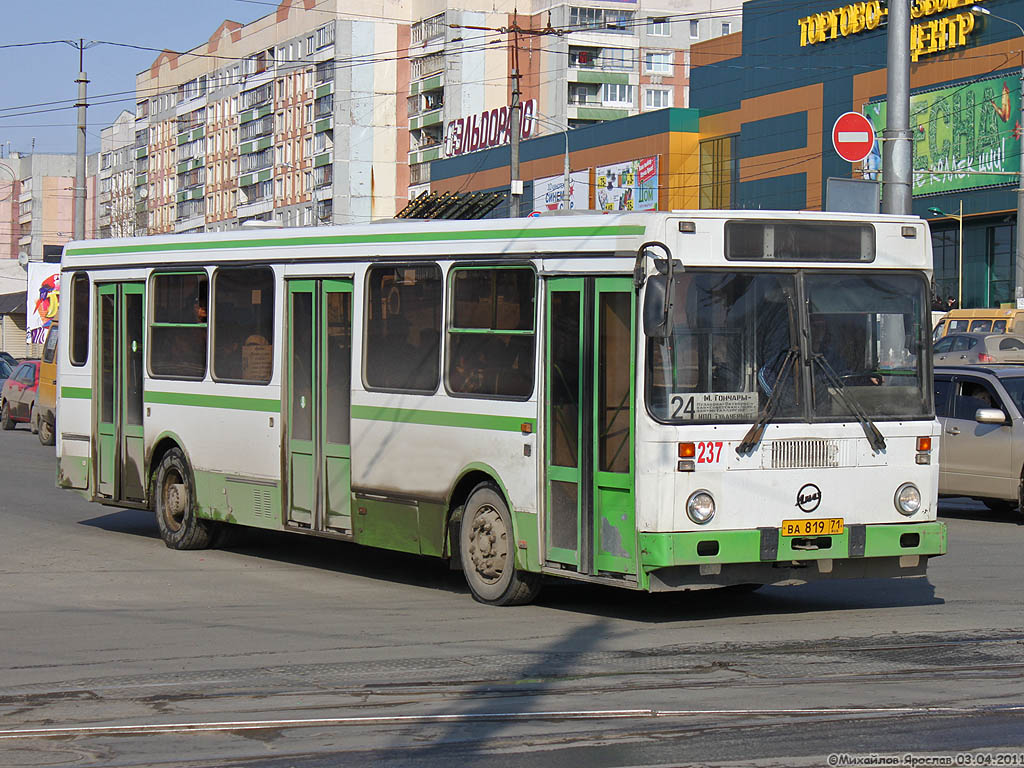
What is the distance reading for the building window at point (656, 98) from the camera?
10994 centimetres

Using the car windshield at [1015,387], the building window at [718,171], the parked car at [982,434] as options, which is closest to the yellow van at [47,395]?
the parked car at [982,434]

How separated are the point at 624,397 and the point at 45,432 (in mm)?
23725

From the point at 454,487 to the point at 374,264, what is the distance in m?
1.94

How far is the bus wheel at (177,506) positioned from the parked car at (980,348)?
764 inches

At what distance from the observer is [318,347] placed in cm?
1295

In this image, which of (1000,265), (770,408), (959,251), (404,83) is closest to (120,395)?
(770,408)

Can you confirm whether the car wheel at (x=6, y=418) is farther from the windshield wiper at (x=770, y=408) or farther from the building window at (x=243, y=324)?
the windshield wiper at (x=770, y=408)

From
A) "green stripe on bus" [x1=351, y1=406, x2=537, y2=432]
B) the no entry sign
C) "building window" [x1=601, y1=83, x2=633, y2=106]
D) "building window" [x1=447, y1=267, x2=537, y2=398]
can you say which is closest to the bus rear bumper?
"green stripe on bus" [x1=351, y1=406, x2=537, y2=432]

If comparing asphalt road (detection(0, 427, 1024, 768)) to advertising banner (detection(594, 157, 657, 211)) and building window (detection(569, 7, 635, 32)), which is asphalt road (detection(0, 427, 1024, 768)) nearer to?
advertising banner (detection(594, 157, 657, 211))

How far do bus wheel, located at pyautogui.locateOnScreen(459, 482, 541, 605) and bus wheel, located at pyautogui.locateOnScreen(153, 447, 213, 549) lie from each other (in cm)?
402

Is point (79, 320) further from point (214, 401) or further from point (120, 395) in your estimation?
point (214, 401)

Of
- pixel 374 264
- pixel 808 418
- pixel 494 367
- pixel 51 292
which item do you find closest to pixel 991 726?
pixel 808 418

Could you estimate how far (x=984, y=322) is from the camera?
41.5 m

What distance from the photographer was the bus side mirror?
9648mm
